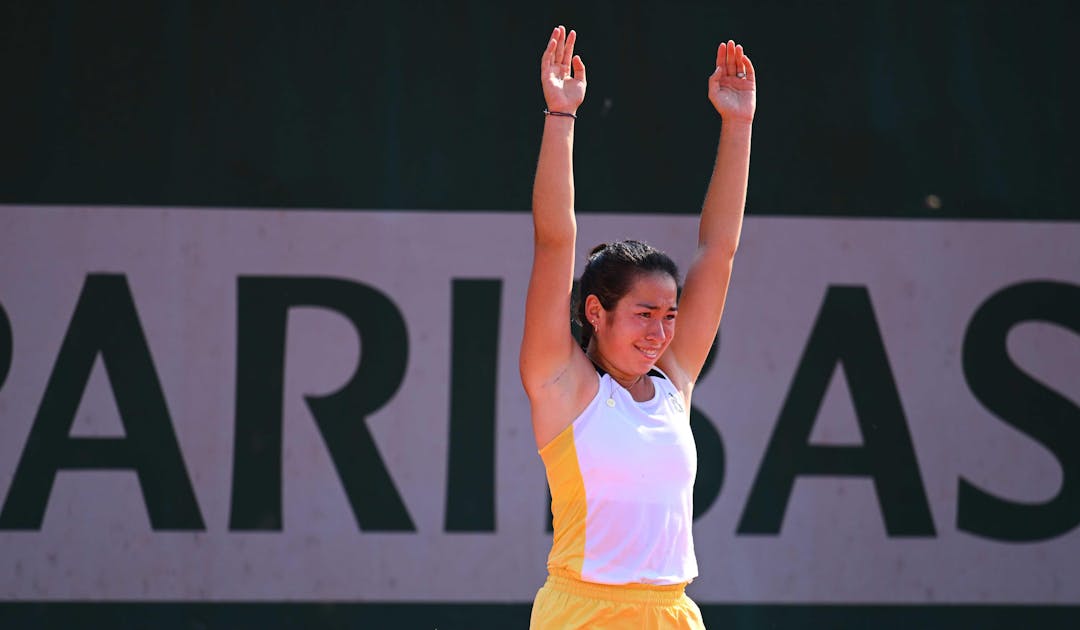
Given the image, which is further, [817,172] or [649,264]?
[817,172]

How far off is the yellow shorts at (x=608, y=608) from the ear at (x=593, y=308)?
45cm

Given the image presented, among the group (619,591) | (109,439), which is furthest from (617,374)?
(109,439)

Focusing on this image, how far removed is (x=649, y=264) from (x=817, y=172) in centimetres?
222

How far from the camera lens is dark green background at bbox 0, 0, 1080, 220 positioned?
4.34 meters

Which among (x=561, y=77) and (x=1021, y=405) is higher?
(x=561, y=77)

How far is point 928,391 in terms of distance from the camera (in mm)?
4422

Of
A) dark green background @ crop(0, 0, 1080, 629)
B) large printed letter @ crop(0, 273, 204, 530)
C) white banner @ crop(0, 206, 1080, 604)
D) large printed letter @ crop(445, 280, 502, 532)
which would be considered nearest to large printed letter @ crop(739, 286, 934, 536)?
white banner @ crop(0, 206, 1080, 604)

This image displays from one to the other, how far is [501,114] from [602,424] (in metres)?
2.26

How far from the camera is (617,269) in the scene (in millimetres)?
2369

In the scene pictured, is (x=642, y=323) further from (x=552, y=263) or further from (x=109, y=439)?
(x=109, y=439)

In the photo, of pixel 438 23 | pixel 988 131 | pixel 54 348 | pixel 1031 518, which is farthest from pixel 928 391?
pixel 54 348

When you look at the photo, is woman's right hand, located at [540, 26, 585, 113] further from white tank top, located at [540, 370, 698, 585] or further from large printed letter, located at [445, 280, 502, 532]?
large printed letter, located at [445, 280, 502, 532]

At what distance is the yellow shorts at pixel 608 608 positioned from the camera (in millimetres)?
2270

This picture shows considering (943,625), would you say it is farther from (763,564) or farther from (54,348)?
(54,348)
